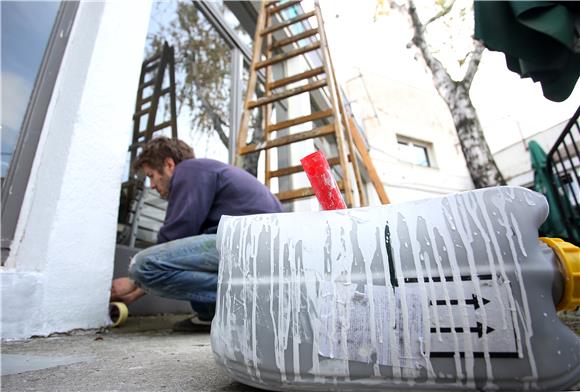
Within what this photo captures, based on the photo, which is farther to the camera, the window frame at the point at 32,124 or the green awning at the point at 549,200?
the green awning at the point at 549,200

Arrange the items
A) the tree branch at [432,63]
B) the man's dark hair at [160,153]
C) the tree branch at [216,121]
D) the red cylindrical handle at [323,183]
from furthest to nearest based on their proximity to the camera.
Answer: the tree branch at [432,63]
the tree branch at [216,121]
the man's dark hair at [160,153]
the red cylindrical handle at [323,183]

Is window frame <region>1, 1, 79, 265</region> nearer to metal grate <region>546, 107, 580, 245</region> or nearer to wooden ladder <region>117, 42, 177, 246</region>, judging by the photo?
wooden ladder <region>117, 42, 177, 246</region>

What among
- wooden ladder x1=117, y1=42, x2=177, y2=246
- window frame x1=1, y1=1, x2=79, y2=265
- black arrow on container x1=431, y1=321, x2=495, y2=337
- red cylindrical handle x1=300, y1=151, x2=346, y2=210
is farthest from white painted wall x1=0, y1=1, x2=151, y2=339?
black arrow on container x1=431, y1=321, x2=495, y2=337

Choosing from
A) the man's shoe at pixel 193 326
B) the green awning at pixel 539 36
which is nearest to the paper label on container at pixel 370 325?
the green awning at pixel 539 36

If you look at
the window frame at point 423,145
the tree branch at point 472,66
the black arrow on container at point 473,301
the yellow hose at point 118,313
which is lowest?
the yellow hose at point 118,313

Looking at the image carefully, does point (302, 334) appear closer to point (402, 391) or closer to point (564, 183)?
point (402, 391)

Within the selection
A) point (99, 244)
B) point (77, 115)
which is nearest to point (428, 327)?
point (99, 244)

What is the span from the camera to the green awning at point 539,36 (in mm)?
625

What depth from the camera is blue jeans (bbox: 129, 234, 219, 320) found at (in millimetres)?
1184

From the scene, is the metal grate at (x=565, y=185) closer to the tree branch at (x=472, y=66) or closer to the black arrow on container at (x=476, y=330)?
the tree branch at (x=472, y=66)

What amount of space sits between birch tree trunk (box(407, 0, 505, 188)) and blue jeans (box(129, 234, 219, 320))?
10.6 feet

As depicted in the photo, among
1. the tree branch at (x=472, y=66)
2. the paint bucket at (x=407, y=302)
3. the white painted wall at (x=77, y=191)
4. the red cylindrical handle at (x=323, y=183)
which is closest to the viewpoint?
the paint bucket at (x=407, y=302)

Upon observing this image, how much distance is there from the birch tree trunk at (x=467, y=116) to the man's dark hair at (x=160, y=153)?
127 inches

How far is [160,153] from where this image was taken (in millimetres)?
1450
